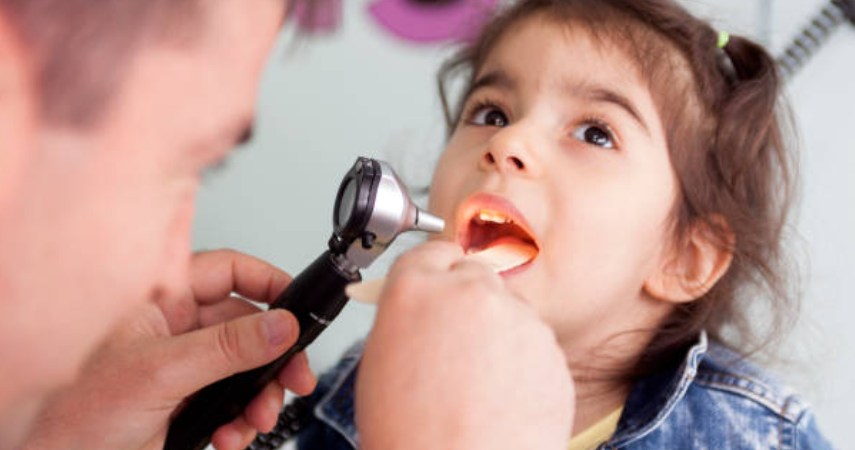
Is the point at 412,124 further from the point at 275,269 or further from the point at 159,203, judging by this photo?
the point at 159,203

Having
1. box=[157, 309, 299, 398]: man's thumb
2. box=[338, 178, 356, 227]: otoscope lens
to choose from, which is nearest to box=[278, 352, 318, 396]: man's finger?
box=[157, 309, 299, 398]: man's thumb

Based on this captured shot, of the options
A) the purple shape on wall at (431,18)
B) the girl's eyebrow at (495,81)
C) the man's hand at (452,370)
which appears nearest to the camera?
the man's hand at (452,370)

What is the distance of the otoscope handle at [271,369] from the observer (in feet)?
2.24

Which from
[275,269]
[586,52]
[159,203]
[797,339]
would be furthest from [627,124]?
[159,203]

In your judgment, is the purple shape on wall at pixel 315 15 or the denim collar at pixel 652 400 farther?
the denim collar at pixel 652 400

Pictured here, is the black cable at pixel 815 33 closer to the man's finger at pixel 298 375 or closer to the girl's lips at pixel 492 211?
the girl's lips at pixel 492 211

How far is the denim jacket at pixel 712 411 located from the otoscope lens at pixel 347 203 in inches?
21.1

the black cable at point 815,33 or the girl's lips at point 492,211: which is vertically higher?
the girl's lips at point 492,211

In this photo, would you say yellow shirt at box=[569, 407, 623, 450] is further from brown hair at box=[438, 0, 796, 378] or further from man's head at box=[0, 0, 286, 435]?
man's head at box=[0, 0, 286, 435]

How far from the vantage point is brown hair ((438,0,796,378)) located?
0.93 m

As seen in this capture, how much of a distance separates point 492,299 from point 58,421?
1.35 feet

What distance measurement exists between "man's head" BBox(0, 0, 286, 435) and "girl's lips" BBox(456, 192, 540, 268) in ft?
1.56

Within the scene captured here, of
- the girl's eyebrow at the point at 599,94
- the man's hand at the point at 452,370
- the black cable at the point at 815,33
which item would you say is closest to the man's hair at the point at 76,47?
the man's hand at the point at 452,370

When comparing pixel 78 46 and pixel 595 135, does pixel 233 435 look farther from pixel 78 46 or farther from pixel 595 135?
pixel 78 46
